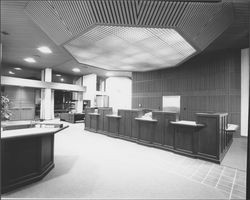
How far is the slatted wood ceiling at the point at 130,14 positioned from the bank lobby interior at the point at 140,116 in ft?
0.08

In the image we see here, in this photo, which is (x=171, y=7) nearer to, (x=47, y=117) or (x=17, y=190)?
(x=17, y=190)

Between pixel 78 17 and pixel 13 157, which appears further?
pixel 78 17

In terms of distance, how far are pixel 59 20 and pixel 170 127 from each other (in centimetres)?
439

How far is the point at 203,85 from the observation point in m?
7.94

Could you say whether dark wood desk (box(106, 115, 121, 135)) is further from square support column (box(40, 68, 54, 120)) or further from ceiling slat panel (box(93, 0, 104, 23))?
square support column (box(40, 68, 54, 120))

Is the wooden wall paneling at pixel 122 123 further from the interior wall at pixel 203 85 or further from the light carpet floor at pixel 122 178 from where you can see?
the interior wall at pixel 203 85

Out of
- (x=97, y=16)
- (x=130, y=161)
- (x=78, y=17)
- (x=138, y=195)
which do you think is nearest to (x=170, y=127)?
(x=130, y=161)

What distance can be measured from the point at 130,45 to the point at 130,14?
5.36ft

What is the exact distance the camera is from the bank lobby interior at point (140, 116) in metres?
2.71

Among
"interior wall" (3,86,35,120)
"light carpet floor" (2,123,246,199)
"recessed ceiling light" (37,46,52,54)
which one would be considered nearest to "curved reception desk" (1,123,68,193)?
"light carpet floor" (2,123,246,199)

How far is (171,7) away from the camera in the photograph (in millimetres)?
3664

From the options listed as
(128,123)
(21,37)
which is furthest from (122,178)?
(21,37)

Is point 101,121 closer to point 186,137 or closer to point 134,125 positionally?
point 134,125

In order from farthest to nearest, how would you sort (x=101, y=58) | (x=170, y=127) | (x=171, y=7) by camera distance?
(x=101, y=58) < (x=170, y=127) < (x=171, y=7)
